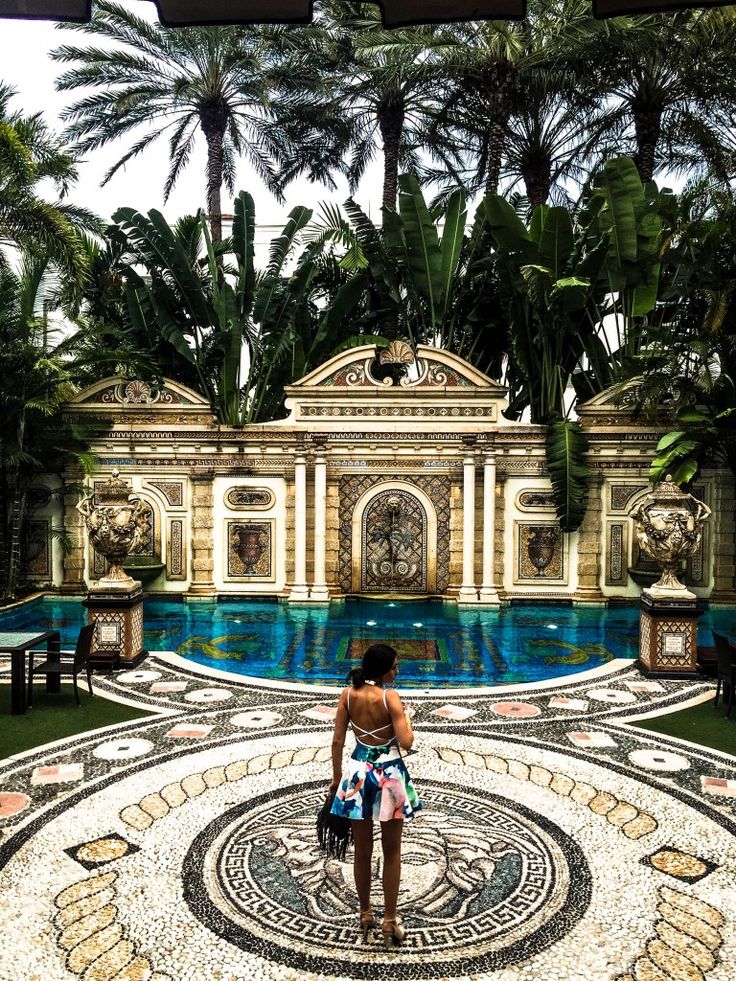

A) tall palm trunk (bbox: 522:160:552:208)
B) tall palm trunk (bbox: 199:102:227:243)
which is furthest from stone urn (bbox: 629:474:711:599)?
tall palm trunk (bbox: 199:102:227:243)

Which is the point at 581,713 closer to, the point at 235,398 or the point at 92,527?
the point at 92,527

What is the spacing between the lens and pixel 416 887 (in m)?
4.53

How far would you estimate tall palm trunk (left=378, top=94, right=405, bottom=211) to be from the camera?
66.1 feet

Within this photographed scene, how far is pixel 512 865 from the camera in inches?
188

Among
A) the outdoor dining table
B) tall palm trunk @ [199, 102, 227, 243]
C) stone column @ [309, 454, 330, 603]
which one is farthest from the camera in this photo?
tall palm trunk @ [199, 102, 227, 243]

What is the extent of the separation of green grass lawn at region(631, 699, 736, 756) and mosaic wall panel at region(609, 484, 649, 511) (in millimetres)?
6891

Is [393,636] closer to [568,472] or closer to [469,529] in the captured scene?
[469,529]

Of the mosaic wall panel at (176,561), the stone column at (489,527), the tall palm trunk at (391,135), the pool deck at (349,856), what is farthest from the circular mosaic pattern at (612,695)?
the tall palm trunk at (391,135)

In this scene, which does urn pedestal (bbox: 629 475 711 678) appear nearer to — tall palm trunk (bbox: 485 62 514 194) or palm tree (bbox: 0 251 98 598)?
palm tree (bbox: 0 251 98 598)

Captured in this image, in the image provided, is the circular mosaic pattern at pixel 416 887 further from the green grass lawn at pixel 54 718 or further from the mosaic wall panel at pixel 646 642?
the mosaic wall panel at pixel 646 642

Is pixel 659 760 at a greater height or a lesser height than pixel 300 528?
lesser

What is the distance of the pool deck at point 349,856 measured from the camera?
3857 mm

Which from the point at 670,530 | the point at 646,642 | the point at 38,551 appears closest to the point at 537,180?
the point at 670,530

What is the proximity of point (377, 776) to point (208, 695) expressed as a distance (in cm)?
503
